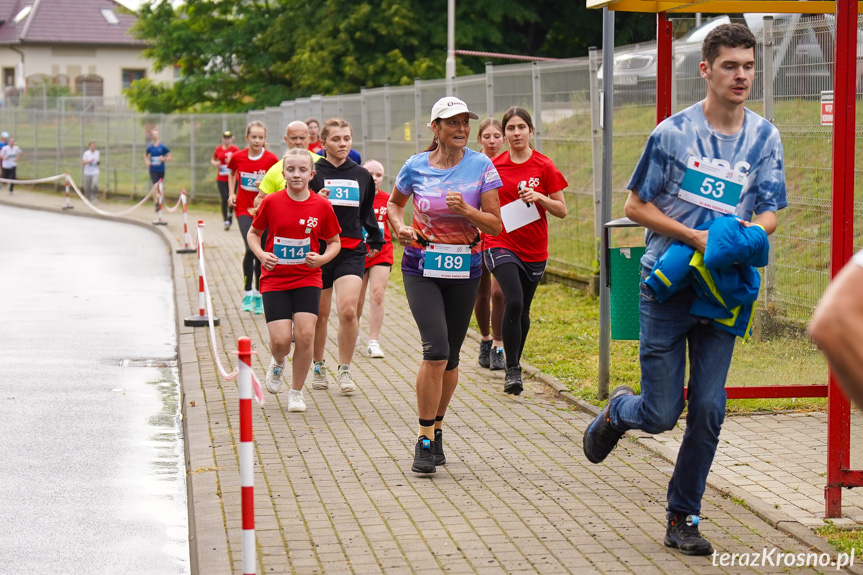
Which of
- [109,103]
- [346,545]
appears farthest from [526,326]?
[109,103]

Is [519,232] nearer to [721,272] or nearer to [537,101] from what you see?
[721,272]

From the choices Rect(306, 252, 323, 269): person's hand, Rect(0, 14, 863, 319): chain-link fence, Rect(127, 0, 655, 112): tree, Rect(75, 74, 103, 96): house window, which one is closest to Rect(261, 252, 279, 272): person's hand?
Rect(306, 252, 323, 269): person's hand

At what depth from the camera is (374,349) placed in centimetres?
1069

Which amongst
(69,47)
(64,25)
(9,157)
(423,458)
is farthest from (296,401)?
(64,25)

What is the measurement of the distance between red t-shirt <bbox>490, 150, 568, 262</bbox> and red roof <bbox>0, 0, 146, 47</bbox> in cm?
7835

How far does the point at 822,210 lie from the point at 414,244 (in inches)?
160

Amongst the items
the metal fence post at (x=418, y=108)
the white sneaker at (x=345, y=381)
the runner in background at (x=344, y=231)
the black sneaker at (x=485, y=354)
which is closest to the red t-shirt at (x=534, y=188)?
the runner in background at (x=344, y=231)

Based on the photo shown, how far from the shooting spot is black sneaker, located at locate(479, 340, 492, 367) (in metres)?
10.2

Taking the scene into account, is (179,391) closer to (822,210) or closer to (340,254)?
(340,254)

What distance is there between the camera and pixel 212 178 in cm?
3559

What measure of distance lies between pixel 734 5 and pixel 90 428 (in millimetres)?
4800

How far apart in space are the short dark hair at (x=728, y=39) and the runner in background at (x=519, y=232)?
400 centimetres

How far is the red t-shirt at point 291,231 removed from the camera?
27.0 feet

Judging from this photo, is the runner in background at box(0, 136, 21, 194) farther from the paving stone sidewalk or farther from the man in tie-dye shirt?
the man in tie-dye shirt
